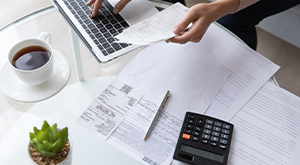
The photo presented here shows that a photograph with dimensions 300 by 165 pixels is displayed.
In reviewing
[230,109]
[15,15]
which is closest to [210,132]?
[230,109]

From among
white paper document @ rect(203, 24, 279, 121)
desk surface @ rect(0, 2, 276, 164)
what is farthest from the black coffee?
white paper document @ rect(203, 24, 279, 121)

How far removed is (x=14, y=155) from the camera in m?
0.84

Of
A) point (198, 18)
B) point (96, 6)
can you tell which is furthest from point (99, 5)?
point (198, 18)

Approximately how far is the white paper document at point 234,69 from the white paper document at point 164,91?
0.02 m

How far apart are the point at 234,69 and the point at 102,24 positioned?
1.34 ft

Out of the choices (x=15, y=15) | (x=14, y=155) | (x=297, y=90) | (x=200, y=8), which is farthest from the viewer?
(x=15, y=15)

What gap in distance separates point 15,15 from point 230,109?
4.25ft

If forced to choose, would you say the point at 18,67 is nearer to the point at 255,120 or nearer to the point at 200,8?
the point at 200,8

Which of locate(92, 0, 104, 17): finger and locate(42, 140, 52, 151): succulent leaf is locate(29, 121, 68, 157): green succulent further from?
locate(92, 0, 104, 17): finger

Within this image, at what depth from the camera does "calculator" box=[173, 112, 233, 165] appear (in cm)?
82

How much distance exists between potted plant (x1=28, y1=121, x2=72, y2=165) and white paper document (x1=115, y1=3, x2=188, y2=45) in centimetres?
30

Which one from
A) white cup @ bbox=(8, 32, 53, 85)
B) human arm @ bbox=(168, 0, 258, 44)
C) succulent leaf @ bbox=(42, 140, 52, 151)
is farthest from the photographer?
human arm @ bbox=(168, 0, 258, 44)

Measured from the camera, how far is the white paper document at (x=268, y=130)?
2.80 feet

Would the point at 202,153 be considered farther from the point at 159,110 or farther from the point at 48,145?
the point at 48,145
